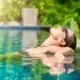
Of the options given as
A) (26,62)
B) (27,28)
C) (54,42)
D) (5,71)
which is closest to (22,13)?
(27,28)

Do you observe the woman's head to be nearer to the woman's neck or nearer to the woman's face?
the woman's face

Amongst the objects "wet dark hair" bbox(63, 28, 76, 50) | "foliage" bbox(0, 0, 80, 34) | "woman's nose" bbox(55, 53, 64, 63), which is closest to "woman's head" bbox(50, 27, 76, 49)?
"wet dark hair" bbox(63, 28, 76, 50)

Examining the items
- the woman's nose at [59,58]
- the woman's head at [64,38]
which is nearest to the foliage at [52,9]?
the woman's head at [64,38]

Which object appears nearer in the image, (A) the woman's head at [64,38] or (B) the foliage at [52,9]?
(A) the woman's head at [64,38]

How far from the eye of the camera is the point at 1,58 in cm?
369

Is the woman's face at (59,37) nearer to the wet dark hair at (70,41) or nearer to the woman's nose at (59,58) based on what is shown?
the wet dark hair at (70,41)

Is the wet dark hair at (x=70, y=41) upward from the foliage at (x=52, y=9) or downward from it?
downward

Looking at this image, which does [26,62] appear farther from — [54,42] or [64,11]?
[64,11]

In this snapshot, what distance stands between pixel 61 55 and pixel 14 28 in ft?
3.70

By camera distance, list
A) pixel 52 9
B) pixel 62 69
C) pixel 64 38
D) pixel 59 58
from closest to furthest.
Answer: pixel 62 69
pixel 59 58
pixel 64 38
pixel 52 9

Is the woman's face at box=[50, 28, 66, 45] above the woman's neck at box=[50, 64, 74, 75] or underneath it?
above

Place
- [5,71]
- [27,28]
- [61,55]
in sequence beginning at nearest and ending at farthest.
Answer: [5,71]
[61,55]
[27,28]

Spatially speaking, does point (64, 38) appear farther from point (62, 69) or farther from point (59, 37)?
point (62, 69)

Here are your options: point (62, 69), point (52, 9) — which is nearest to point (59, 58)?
point (62, 69)
